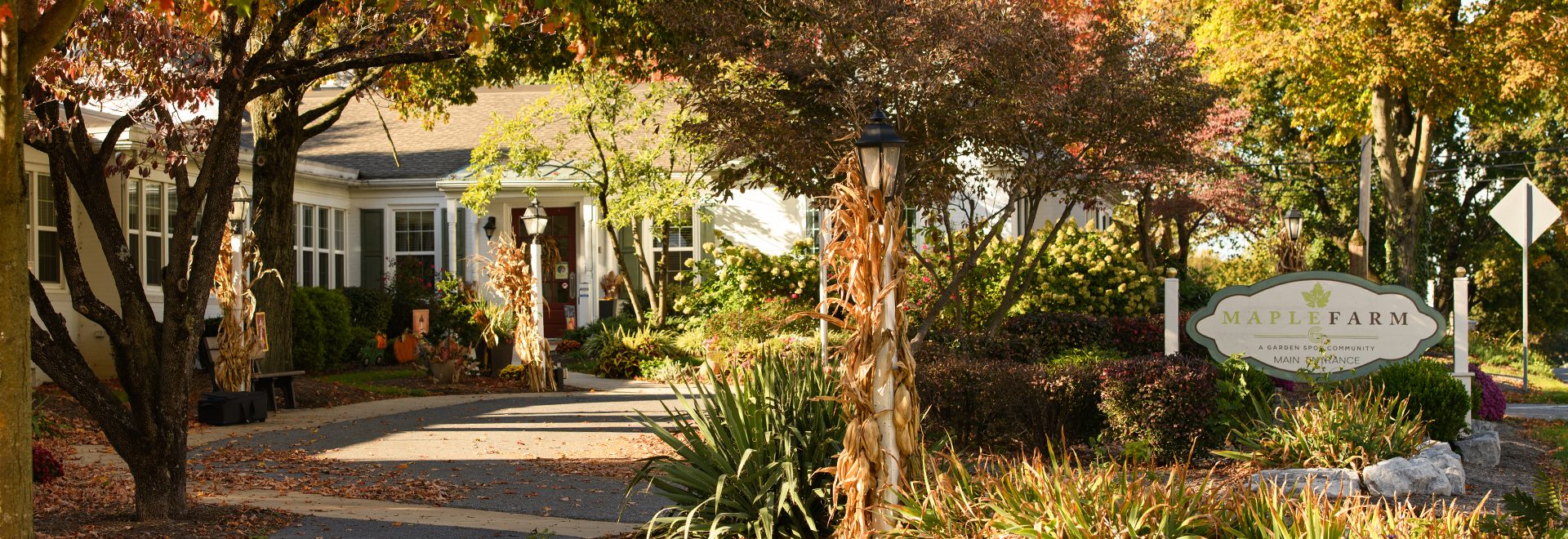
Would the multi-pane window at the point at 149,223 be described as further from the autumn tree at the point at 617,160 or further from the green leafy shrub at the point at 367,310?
the autumn tree at the point at 617,160

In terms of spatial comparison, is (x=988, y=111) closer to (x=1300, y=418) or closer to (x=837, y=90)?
(x=837, y=90)

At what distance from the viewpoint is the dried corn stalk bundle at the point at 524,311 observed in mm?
16312

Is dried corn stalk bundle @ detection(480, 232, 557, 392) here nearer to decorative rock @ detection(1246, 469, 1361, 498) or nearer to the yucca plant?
the yucca plant

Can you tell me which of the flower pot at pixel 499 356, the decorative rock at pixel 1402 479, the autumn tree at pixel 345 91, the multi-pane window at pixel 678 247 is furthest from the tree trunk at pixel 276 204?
the decorative rock at pixel 1402 479

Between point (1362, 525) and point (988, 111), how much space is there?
6631mm

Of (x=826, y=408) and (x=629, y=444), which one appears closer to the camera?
(x=826, y=408)

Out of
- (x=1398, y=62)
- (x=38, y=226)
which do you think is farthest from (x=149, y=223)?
(x=1398, y=62)

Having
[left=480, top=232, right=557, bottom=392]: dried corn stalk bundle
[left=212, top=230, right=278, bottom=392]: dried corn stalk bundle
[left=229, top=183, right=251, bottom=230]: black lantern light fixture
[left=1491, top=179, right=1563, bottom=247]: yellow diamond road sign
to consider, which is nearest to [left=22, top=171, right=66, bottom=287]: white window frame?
[left=229, top=183, right=251, bottom=230]: black lantern light fixture

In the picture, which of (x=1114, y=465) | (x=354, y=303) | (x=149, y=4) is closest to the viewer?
(x=1114, y=465)

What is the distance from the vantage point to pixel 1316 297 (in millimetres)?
11453

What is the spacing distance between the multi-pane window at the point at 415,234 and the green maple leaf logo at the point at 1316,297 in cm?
1682

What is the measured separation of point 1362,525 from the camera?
486 centimetres

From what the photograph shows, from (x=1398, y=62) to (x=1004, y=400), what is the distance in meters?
13.8

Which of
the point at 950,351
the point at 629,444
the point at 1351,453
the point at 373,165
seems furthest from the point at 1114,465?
the point at 373,165
